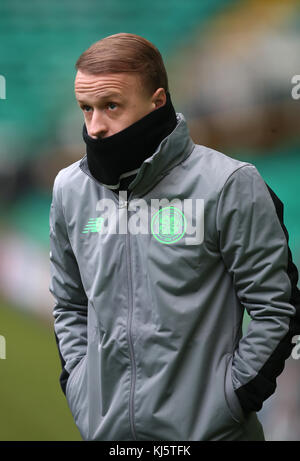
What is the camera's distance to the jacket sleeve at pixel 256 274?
1.56 m

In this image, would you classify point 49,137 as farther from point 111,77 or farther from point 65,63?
point 111,77

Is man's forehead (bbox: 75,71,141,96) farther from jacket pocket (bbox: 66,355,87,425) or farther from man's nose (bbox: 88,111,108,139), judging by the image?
jacket pocket (bbox: 66,355,87,425)

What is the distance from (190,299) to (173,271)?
0.08 meters

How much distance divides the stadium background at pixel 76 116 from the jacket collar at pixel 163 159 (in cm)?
84

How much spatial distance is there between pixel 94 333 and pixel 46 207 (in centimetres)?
116

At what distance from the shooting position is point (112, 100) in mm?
1562

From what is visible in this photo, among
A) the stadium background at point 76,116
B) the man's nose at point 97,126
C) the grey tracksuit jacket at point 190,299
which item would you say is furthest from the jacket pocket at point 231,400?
the stadium background at point 76,116

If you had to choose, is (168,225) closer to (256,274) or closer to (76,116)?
(256,274)

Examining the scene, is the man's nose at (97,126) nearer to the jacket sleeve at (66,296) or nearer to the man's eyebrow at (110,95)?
the man's eyebrow at (110,95)

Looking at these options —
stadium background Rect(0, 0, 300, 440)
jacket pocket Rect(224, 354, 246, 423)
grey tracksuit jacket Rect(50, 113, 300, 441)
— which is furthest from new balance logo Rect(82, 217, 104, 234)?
stadium background Rect(0, 0, 300, 440)

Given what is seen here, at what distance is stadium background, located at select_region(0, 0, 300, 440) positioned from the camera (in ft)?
7.82

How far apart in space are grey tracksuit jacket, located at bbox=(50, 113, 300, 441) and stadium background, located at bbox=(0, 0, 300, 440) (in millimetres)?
806

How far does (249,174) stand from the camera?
158 centimetres
